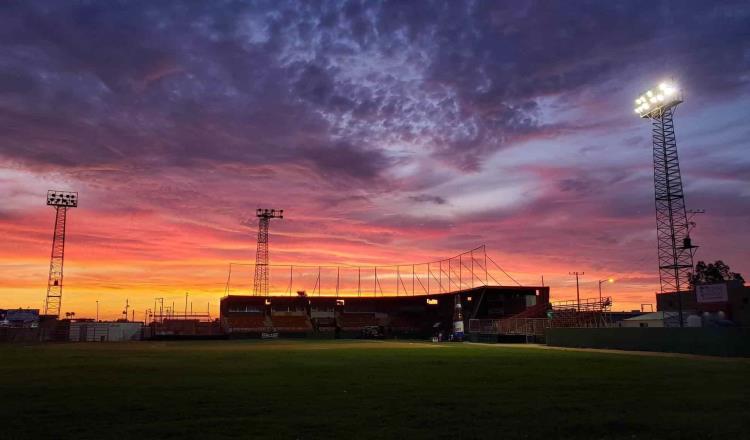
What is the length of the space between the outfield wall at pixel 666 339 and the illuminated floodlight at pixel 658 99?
27.9 metres

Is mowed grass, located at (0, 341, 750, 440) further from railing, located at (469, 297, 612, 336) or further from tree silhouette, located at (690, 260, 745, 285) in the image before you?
tree silhouette, located at (690, 260, 745, 285)

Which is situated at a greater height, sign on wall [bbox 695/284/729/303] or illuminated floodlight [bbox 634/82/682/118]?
illuminated floodlight [bbox 634/82/682/118]

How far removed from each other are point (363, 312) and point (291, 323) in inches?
727

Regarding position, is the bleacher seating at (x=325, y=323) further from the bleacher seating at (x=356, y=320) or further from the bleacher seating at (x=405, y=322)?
the bleacher seating at (x=405, y=322)

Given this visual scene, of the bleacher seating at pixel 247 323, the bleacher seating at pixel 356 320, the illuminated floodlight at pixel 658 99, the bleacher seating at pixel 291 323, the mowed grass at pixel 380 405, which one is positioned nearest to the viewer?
the mowed grass at pixel 380 405

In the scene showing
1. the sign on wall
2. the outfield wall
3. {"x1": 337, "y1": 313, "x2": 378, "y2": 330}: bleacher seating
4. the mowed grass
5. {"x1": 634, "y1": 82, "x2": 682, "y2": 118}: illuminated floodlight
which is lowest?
the mowed grass

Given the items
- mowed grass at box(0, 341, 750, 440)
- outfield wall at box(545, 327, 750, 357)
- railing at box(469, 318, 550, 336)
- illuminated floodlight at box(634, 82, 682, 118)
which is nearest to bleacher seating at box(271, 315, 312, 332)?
railing at box(469, 318, 550, 336)

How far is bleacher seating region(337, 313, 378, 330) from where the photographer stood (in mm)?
134500

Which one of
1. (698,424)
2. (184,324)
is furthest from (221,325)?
(698,424)

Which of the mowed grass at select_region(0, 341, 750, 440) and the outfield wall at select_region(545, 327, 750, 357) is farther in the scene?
the outfield wall at select_region(545, 327, 750, 357)

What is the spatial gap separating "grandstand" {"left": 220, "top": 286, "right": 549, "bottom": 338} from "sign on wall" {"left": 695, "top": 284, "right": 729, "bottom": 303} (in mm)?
38811

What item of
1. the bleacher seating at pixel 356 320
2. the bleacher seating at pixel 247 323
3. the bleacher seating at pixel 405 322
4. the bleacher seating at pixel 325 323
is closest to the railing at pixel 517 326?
the bleacher seating at pixel 405 322

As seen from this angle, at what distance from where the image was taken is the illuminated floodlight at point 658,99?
66750 mm

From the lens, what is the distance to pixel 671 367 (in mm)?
28781
